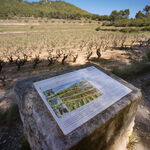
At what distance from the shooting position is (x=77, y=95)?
123 centimetres

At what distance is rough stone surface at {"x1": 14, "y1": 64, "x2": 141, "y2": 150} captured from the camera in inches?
32.3

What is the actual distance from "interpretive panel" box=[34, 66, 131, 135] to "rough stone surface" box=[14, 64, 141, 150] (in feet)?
0.17

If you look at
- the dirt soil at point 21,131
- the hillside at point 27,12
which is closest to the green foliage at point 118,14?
the hillside at point 27,12

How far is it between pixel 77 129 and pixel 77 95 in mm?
424

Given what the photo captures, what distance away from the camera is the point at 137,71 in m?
3.68

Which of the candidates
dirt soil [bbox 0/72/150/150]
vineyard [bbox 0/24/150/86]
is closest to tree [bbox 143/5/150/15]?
vineyard [bbox 0/24/150/86]

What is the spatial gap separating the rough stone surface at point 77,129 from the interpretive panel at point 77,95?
0.17 feet

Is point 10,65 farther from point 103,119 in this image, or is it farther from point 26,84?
point 103,119

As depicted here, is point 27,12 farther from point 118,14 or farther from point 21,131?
point 21,131

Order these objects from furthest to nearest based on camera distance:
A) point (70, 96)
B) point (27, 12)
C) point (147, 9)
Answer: point (27, 12)
point (147, 9)
point (70, 96)

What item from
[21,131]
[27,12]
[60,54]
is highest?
[27,12]

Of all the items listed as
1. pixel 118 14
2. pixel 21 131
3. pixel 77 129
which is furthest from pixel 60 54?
pixel 118 14

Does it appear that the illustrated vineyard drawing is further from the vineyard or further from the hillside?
the hillside

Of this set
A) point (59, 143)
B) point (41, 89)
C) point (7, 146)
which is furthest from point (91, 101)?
point (7, 146)
